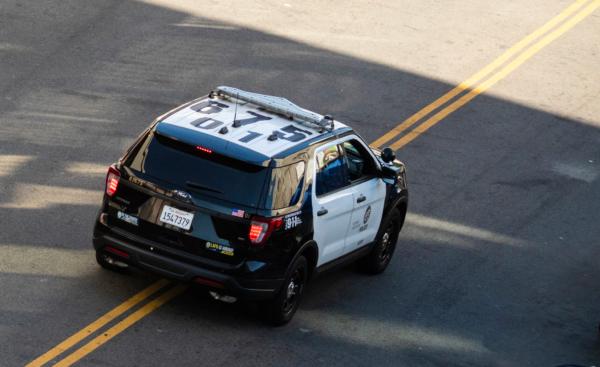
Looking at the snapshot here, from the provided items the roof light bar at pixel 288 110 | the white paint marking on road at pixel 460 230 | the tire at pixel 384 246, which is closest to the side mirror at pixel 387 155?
the tire at pixel 384 246

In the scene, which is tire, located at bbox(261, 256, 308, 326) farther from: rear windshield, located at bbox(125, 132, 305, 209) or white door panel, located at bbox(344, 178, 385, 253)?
white door panel, located at bbox(344, 178, 385, 253)

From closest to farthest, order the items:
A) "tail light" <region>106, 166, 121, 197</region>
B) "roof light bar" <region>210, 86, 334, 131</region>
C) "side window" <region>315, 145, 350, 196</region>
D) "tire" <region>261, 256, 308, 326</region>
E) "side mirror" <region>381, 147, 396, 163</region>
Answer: "tail light" <region>106, 166, 121, 197</region> < "tire" <region>261, 256, 308, 326</region> < "side window" <region>315, 145, 350, 196</region> < "roof light bar" <region>210, 86, 334, 131</region> < "side mirror" <region>381, 147, 396, 163</region>

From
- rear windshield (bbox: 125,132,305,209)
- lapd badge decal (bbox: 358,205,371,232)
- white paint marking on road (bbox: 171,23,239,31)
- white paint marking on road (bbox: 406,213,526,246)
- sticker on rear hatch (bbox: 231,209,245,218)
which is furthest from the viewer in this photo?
white paint marking on road (bbox: 171,23,239,31)

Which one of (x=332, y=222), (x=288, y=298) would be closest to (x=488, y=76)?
(x=332, y=222)

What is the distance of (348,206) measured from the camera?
533 inches

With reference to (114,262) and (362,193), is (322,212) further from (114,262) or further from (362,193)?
(114,262)

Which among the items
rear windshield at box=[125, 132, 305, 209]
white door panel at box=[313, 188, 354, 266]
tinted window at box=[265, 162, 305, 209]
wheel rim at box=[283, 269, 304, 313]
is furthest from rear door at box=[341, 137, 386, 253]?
rear windshield at box=[125, 132, 305, 209]

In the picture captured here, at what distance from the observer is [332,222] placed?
1327 cm

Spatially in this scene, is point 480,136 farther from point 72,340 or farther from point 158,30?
point 72,340

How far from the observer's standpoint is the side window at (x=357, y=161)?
13.8 meters

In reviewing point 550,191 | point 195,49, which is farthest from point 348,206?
point 195,49

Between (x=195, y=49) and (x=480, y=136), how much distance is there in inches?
190

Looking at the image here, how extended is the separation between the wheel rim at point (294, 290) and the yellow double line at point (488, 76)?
19.7 feet

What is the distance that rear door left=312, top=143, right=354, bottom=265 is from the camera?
12990 mm
